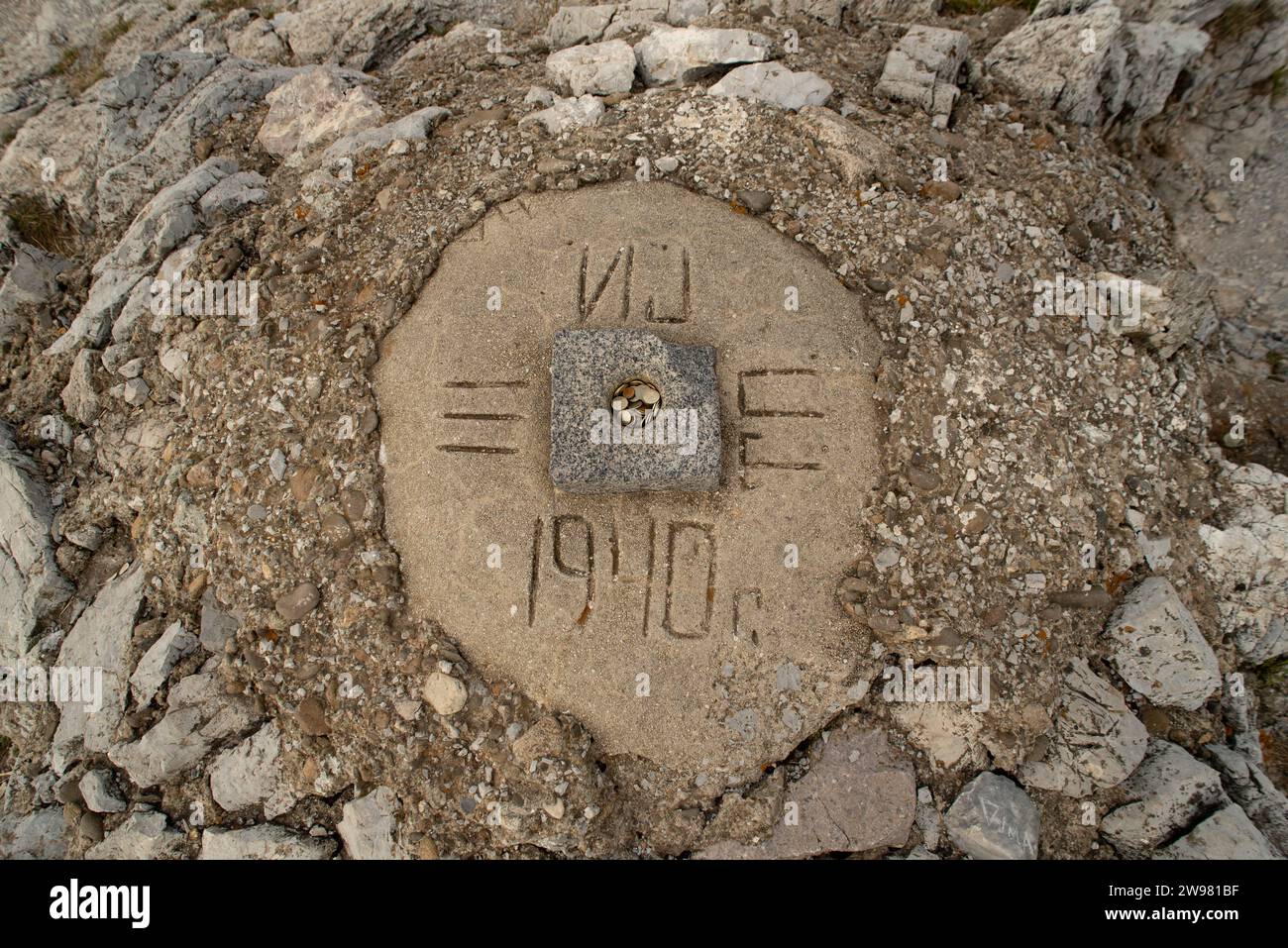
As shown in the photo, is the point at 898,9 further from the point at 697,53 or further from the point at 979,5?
the point at 697,53

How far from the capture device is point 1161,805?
5.13m

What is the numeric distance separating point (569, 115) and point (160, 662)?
Answer: 17.2 feet

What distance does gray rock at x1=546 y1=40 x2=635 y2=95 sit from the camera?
6.77 metres

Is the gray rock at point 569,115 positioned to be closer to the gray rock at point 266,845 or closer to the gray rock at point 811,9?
the gray rock at point 811,9

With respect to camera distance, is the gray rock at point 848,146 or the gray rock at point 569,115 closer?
the gray rock at point 848,146

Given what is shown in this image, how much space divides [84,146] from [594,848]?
801cm

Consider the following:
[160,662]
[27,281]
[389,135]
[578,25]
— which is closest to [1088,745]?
[160,662]

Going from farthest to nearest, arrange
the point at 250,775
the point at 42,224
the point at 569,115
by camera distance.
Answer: the point at 42,224
the point at 569,115
the point at 250,775

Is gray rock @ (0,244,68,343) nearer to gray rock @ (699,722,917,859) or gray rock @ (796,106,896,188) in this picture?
gray rock @ (796,106,896,188)

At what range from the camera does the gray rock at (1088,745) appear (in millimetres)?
5184

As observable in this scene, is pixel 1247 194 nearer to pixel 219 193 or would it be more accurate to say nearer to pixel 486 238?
pixel 486 238

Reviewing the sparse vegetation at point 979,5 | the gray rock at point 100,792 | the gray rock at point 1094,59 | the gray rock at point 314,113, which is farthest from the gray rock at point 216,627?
the sparse vegetation at point 979,5

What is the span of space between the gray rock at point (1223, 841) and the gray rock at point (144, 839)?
6.61m

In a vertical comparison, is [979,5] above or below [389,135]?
above
